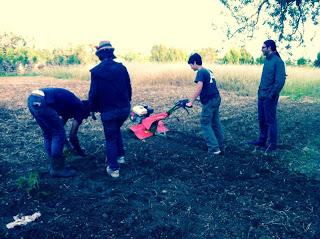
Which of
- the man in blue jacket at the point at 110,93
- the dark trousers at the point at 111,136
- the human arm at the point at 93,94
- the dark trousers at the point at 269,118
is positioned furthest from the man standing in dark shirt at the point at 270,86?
the human arm at the point at 93,94

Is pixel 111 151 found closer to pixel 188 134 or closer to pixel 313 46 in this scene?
pixel 188 134

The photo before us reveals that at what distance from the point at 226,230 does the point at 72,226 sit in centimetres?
170

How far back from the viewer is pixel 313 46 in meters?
10.0

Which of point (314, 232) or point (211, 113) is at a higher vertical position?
point (211, 113)

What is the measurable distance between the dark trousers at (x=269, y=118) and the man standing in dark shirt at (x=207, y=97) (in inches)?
35.7

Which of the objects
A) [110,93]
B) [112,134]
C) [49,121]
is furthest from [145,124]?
[49,121]

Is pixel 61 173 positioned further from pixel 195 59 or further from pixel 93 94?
pixel 195 59

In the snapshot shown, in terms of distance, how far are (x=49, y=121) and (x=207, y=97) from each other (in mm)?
2632

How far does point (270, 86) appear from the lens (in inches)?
241

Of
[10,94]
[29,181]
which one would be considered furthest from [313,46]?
[10,94]

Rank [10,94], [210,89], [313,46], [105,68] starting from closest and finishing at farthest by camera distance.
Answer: [105,68], [210,89], [313,46], [10,94]

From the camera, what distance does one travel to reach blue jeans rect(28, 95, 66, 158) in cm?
471

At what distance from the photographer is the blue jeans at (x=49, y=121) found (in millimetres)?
4707

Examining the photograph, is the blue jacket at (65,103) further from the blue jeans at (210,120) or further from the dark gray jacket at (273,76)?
the dark gray jacket at (273,76)
